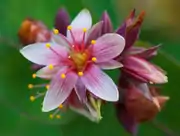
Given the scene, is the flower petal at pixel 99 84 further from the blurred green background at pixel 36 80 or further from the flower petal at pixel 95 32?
the blurred green background at pixel 36 80

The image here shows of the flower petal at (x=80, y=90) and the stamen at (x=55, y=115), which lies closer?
the flower petal at (x=80, y=90)

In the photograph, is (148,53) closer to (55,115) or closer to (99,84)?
(99,84)

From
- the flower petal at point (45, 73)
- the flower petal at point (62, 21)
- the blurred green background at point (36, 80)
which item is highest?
the flower petal at point (62, 21)

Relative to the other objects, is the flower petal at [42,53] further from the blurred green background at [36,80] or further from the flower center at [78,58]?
the blurred green background at [36,80]

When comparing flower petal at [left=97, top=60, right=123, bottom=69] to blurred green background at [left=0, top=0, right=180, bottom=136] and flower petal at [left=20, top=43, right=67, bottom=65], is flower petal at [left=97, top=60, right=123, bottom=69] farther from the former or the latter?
blurred green background at [left=0, top=0, right=180, bottom=136]

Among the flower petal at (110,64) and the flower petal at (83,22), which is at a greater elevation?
the flower petal at (83,22)

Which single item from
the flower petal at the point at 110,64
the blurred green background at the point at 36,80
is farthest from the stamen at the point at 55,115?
the flower petal at the point at 110,64

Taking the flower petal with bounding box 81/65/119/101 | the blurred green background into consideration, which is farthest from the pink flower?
the blurred green background

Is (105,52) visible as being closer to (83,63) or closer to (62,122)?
(83,63)
